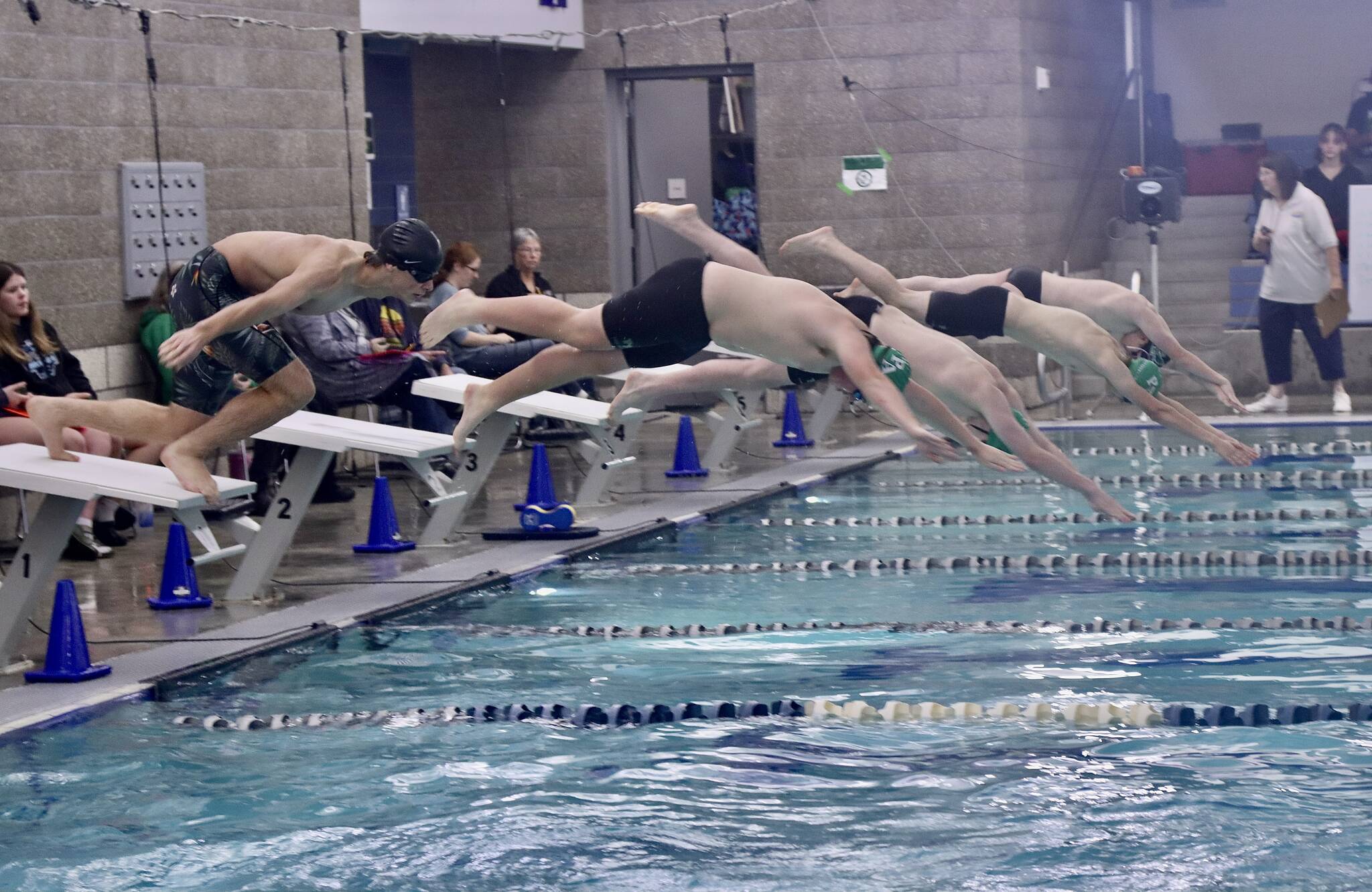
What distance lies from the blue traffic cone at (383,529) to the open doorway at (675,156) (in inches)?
272

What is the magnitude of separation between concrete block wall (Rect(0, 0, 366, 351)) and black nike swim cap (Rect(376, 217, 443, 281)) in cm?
424

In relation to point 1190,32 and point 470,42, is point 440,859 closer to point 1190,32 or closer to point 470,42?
point 470,42

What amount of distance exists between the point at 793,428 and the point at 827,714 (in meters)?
7.21

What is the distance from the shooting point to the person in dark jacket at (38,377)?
8031mm

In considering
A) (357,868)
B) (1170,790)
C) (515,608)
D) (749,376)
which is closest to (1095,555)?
(749,376)

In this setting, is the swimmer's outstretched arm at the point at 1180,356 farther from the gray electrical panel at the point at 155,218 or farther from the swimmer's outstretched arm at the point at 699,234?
the gray electrical panel at the point at 155,218

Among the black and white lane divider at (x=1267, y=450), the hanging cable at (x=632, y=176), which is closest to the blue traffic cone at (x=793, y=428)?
the black and white lane divider at (x=1267, y=450)

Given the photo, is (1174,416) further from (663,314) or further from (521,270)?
(521,270)

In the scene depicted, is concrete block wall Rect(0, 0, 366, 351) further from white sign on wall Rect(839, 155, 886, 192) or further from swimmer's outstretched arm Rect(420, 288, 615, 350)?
white sign on wall Rect(839, 155, 886, 192)

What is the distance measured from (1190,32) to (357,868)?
17.1 meters

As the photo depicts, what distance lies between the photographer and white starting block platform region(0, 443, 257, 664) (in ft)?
19.6

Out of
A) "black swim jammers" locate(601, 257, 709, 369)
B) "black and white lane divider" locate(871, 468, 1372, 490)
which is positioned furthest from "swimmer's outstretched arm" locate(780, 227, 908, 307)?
"black and white lane divider" locate(871, 468, 1372, 490)

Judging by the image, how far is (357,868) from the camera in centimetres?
429

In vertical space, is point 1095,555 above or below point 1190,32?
below
